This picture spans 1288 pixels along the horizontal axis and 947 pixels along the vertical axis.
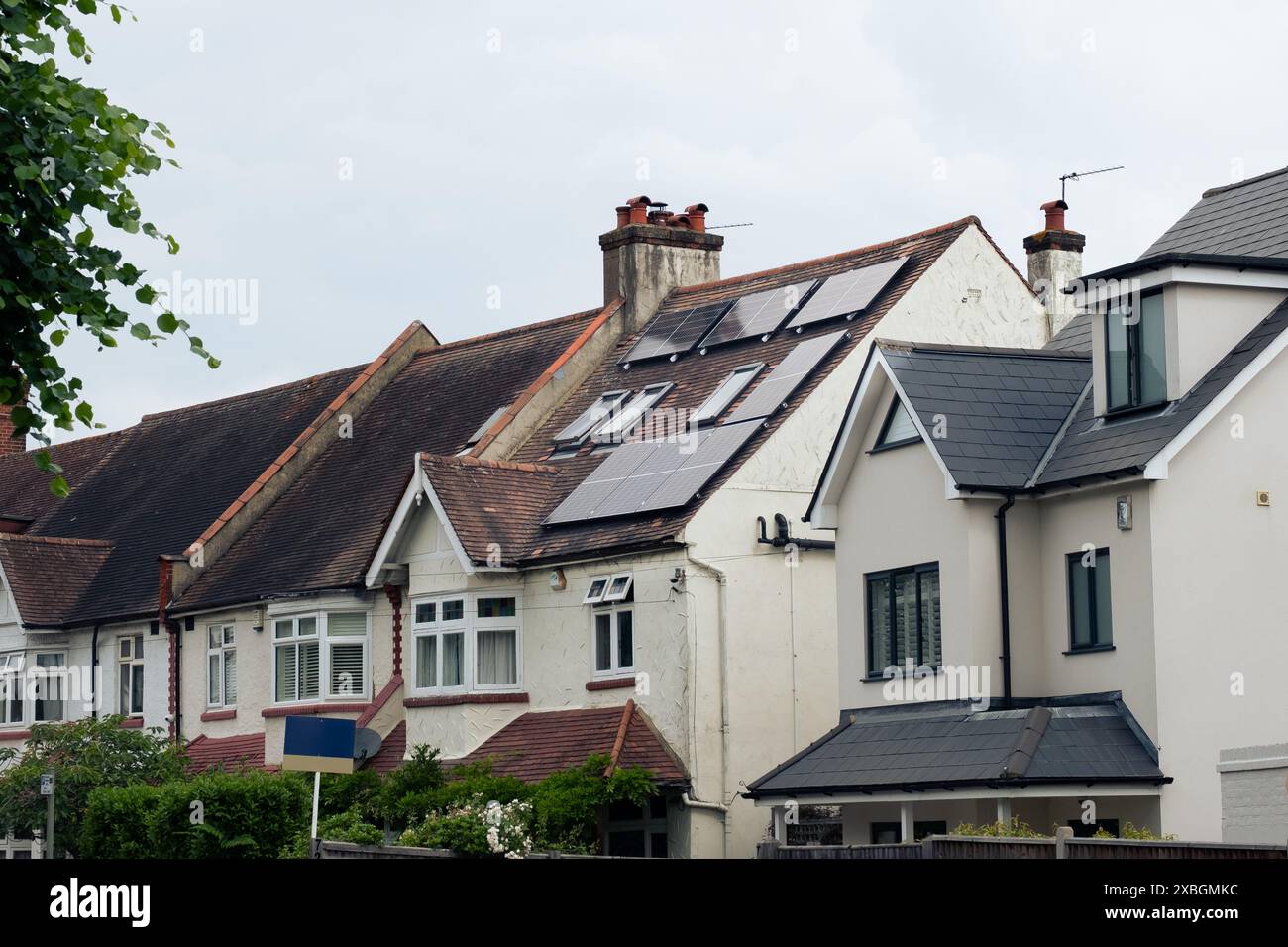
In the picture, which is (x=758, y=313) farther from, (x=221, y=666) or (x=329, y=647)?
(x=221, y=666)

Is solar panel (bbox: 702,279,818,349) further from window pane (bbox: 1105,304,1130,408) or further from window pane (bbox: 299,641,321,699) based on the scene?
window pane (bbox: 1105,304,1130,408)

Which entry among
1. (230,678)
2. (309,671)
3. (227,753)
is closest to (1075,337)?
(309,671)

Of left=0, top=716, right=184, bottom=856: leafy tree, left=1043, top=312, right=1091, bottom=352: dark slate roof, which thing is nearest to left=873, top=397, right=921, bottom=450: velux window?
left=1043, top=312, right=1091, bottom=352: dark slate roof

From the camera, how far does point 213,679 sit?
128 ft

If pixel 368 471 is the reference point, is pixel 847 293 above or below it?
above

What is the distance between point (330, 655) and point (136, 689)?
23.3 ft

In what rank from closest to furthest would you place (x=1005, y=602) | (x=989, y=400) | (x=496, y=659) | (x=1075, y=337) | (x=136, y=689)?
(x=1005, y=602) < (x=989, y=400) < (x=1075, y=337) < (x=496, y=659) < (x=136, y=689)

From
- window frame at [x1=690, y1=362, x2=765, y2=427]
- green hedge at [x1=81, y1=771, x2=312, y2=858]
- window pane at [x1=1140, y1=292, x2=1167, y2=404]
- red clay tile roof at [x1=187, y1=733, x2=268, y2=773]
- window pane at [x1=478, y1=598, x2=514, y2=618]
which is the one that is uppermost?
window frame at [x1=690, y1=362, x2=765, y2=427]

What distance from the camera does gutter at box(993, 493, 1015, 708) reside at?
25.3 m

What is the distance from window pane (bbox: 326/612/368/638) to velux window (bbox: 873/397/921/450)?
11.8 metres

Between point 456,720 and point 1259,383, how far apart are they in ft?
46.5
